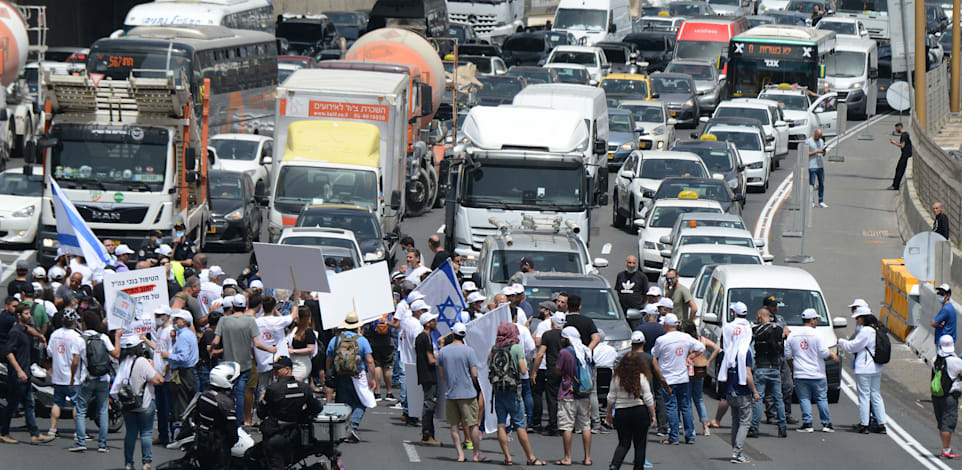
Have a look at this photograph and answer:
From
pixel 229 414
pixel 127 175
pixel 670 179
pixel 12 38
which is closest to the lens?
pixel 229 414

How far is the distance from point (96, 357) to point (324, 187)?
13.0 metres

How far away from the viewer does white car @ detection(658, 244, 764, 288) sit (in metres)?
26.0

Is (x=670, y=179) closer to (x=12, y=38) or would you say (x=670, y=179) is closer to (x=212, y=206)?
(x=212, y=206)

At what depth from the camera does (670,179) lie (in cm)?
3250

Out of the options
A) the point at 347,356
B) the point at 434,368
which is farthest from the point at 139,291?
the point at 434,368

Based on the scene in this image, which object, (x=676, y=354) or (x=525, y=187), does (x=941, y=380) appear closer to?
(x=676, y=354)

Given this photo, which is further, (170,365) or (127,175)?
(127,175)

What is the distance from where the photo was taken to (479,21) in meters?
66.8

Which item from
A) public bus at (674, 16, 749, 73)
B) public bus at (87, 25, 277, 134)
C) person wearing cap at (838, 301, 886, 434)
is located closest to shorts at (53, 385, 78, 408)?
person wearing cap at (838, 301, 886, 434)

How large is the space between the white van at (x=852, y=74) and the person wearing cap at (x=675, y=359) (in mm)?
36741

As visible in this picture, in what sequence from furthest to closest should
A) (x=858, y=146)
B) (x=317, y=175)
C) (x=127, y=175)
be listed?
(x=858, y=146) < (x=317, y=175) < (x=127, y=175)

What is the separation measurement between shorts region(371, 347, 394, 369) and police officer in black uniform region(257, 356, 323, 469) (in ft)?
15.7

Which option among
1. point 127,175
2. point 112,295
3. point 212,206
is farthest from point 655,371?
point 212,206

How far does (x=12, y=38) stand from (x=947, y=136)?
27799 millimetres
